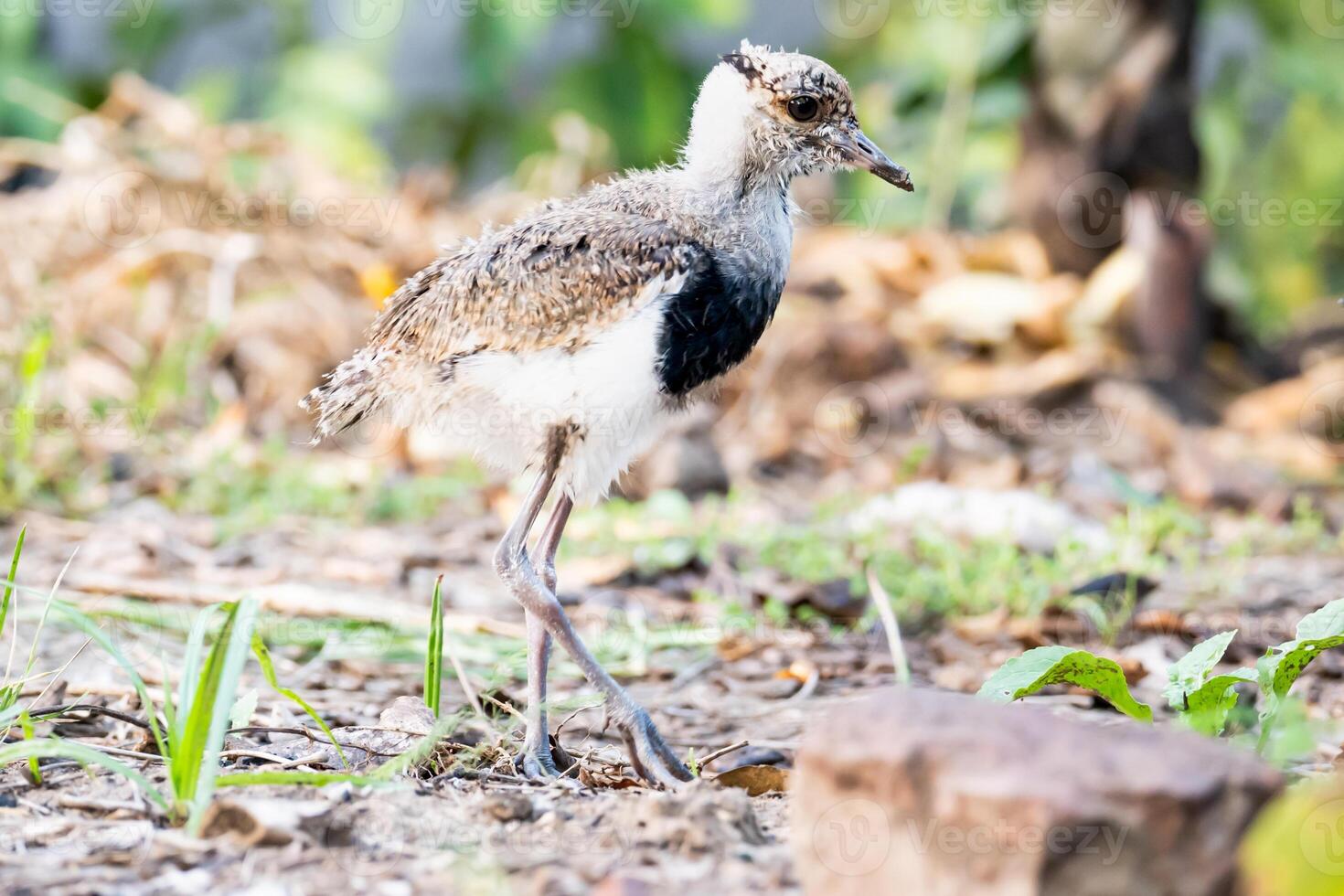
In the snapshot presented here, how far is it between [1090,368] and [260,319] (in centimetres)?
409

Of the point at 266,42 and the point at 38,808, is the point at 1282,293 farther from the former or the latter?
the point at 38,808

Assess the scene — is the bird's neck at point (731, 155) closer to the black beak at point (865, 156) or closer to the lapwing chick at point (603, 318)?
the lapwing chick at point (603, 318)

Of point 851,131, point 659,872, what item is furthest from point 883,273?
point 659,872

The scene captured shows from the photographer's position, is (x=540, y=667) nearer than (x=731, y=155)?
Yes

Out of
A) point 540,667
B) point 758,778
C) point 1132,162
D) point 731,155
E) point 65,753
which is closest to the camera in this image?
point 65,753

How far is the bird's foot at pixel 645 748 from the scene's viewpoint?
112 inches

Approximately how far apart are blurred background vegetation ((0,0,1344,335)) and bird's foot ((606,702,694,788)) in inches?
219

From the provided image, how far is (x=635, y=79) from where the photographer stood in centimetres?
913

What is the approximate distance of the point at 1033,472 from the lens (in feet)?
19.8

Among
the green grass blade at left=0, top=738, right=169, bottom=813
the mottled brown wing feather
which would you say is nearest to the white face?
the mottled brown wing feather

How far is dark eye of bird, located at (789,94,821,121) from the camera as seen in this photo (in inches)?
129

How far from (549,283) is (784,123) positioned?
70 cm

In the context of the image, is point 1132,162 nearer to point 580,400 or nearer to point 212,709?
point 580,400

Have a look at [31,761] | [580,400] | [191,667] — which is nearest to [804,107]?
[580,400]
